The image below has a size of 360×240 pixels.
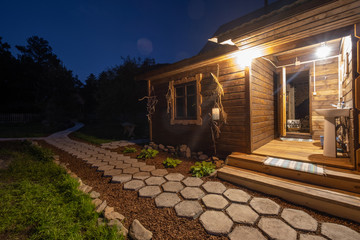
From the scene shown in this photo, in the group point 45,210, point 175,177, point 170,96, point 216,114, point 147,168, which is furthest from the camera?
point 170,96

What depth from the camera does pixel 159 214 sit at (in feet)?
7.48

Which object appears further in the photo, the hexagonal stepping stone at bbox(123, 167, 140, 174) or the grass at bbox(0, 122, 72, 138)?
the grass at bbox(0, 122, 72, 138)

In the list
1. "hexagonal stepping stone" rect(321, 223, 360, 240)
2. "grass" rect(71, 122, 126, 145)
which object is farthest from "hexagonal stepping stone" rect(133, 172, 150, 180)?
"grass" rect(71, 122, 126, 145)

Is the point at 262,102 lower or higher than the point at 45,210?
higher

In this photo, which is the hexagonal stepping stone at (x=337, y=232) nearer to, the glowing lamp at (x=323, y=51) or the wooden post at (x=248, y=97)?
the wooden post at (x=248, y=97)

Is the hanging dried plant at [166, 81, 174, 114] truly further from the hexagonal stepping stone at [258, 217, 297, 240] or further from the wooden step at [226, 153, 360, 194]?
the hexagonal stepping stone at [258, 217, 297, 240]

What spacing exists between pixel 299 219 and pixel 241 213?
0.76 meters

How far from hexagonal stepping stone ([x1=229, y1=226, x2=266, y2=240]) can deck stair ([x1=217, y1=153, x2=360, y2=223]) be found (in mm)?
1099

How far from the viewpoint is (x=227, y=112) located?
446 cm

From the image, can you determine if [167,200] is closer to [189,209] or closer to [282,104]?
[189,209]

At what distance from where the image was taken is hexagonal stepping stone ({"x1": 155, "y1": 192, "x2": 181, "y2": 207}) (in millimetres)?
2500

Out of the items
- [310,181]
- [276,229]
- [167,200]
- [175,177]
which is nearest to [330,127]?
[310,181]

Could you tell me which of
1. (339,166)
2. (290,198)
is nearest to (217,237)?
(290,198)

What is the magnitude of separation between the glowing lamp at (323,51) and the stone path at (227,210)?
5190 mm
